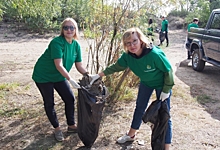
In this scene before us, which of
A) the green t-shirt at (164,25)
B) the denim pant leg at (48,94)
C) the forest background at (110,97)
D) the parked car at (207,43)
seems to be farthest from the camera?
the green t-shirt at (164,25)

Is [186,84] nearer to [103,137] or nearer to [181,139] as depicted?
[181,139]

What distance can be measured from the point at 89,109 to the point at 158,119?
78cm

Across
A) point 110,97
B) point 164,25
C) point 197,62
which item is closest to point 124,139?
point 110,97

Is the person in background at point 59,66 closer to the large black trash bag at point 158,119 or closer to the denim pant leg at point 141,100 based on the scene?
the denim pant leg at point 141,100

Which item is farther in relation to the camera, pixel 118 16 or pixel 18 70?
pixel 18 70

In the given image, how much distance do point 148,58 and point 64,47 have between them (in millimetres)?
973

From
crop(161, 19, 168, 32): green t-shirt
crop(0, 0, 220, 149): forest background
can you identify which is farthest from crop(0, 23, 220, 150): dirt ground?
crop(161, 19, 168, 32): green t-shirt

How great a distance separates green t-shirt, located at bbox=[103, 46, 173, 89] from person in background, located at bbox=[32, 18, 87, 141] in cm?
58

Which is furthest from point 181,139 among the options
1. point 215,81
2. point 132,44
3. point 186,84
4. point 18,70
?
point 18,70

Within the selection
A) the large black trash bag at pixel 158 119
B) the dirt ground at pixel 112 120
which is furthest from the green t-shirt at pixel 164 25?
the large black trash bag at pixel 158 119

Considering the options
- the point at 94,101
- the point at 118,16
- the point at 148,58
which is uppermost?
the point at 118,16

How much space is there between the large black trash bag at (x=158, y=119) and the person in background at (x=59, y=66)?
2.80 feet

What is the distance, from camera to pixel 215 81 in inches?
261

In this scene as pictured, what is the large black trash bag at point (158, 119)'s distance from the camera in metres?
2.67
